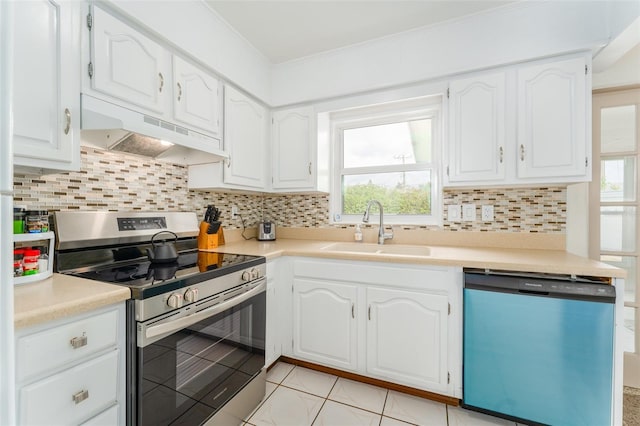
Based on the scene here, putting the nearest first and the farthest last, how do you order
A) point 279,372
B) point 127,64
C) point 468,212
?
point 127,64, point 279,372, point 468,212

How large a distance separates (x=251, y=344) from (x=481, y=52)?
7.61ft

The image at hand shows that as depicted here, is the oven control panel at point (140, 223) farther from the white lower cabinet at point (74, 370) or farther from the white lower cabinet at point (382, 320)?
the white lower cabinet at point (382, 320)

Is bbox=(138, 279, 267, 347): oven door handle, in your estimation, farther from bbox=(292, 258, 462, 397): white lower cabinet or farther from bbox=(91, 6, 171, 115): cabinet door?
bbox=(91, 6, 171, 115): cabinet door

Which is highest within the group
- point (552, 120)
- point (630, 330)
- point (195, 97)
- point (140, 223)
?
point (195, 97)

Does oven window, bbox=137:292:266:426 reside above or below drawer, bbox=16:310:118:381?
below

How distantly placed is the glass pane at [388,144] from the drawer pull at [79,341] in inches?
87.1

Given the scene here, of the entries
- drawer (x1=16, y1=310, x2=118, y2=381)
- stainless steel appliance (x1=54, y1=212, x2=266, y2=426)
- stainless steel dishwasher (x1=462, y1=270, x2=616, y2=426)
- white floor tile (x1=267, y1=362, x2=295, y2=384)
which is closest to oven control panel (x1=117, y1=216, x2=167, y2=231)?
stainless steel appliance (x1=54, y1=212, x2=266, y2=426)

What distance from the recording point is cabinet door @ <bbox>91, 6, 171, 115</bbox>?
1.25m

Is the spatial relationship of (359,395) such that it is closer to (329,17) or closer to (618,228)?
(618,228)

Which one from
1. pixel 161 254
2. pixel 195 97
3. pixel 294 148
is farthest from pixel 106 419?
pixel 294 148

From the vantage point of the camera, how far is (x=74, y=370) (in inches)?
33.9

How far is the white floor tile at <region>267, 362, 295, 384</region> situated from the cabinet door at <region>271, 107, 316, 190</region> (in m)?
1.38

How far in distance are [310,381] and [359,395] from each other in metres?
0.34

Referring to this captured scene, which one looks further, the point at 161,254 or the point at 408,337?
the point at 408,337
